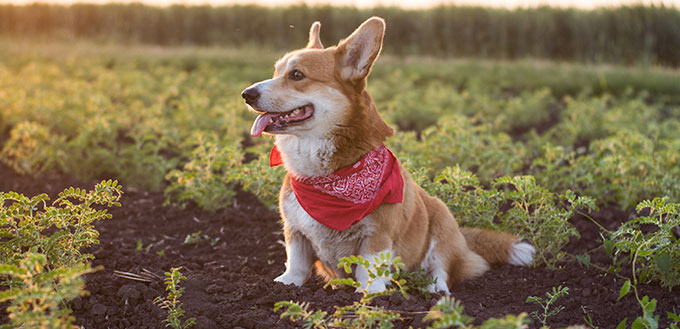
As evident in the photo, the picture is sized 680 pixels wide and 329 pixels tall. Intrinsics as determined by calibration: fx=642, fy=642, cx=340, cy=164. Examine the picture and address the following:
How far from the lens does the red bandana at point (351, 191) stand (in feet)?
12.4

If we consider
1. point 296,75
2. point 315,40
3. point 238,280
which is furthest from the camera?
point 315,40

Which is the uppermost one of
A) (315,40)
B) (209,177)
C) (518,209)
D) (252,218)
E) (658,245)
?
(315,40)

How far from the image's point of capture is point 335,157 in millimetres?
3822

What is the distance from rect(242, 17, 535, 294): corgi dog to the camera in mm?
3756

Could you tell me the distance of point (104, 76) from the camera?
12.0m

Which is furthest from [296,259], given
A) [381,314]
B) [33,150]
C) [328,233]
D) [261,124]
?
[33,150]

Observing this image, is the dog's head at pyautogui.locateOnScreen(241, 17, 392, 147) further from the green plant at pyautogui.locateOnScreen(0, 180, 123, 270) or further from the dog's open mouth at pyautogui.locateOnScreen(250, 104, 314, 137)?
the green plant at pyautogui.locateOnScreen(0, 180, 123, 270)

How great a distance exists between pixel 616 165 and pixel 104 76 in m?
9.51

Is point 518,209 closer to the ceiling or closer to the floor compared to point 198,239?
closer to the ceiling

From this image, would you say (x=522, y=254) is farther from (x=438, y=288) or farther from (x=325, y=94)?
(x=325, y=94)

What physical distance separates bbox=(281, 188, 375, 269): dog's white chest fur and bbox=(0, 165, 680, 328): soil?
239 millimetres

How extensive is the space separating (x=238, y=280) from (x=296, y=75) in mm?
1388

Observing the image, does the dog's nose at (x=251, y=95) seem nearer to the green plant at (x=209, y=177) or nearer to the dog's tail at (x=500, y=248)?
the green plant at (x=209, y=177)

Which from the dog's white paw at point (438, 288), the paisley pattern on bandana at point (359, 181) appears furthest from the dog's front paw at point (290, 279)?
the dog's white paw at point (438, 288)
